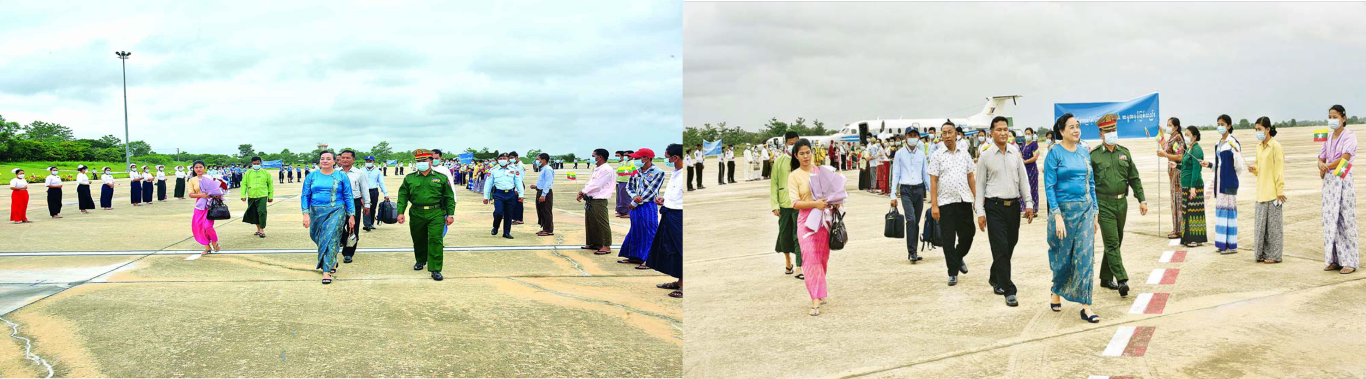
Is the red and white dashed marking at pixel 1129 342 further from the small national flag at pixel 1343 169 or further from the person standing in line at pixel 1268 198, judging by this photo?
the small national flag at pixel 1343 169

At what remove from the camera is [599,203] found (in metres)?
9.66

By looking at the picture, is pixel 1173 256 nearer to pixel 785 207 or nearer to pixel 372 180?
pixel 785 207

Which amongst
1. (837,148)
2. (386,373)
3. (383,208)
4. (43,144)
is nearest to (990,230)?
(386,373)

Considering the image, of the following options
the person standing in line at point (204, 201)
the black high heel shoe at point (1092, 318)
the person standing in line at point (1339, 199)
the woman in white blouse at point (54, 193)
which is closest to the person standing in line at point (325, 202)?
the person standing in line at point (204, 201)

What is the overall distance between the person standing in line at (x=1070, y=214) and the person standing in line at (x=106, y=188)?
20376 mm

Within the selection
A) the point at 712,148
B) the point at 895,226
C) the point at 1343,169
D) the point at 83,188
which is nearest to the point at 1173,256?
the point at 1343,169

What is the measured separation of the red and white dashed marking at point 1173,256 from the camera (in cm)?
714

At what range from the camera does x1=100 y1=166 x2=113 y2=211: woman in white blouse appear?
61.0ft

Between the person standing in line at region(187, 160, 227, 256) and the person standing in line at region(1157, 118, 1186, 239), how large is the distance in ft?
33.8

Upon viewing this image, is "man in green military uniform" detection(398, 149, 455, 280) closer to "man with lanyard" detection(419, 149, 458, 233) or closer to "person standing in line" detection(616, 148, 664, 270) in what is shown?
"man with lanyard" detection(419, 149, 458, 233)

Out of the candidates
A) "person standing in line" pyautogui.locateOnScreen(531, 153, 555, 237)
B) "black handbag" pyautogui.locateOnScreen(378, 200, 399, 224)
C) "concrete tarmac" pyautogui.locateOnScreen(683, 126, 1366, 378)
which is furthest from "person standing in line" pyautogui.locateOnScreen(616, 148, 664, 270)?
"person standing in line" pyautogui.locateOnScreen(531, 153, 555, 237)

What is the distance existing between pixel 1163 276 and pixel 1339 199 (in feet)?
5.68

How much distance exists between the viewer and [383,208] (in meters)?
9.28

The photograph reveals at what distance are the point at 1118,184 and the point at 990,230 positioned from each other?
0.94 m
